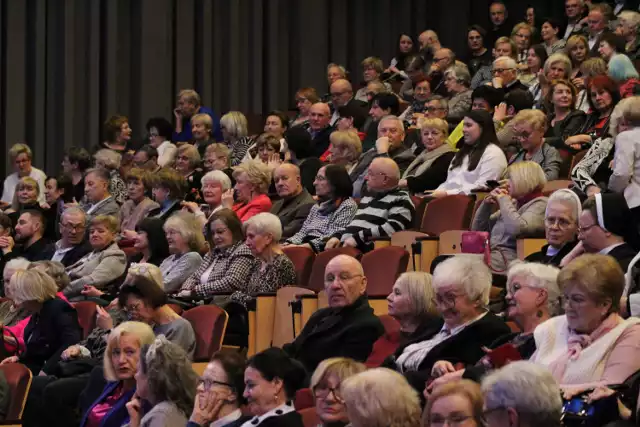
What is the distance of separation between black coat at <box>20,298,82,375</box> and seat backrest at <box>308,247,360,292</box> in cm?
98

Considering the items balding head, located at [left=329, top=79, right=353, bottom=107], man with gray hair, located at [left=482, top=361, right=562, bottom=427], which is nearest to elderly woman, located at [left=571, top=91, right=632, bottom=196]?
man with gray hair, located at [left=482, top=361, right=562, bottom=427]

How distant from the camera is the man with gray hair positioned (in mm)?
2947

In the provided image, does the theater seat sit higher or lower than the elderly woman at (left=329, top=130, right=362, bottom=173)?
lower

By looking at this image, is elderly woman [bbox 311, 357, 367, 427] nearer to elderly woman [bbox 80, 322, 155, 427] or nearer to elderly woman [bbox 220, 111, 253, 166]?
elderly woman [bbox 80, 322, 155, 427]

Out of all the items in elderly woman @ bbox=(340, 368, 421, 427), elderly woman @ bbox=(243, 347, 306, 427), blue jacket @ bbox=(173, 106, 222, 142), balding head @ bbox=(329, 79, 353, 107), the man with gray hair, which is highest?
the man with gray hair

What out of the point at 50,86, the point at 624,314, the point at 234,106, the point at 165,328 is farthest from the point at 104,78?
the point at 624,314

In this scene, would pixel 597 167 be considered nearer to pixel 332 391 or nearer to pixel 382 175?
pixel 382 175

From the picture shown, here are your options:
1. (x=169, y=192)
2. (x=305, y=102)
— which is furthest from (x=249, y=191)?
(x=305, y=102)

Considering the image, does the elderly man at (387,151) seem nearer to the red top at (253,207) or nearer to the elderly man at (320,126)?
the red top at (253,207)

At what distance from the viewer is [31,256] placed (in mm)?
7285

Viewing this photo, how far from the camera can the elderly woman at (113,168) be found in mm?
8359

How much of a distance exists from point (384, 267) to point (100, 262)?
5.82 ft

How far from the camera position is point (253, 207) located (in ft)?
22.5

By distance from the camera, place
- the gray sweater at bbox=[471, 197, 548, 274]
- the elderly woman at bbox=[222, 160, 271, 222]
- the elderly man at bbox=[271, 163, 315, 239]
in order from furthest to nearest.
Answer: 1. the elderly woman at bbox=[222, 160, 271, 222]
2. the elderly man at bbox=[271, 163, 315, 239]
3. the gray sweater at bbox=[471, 197, 548, 274]
